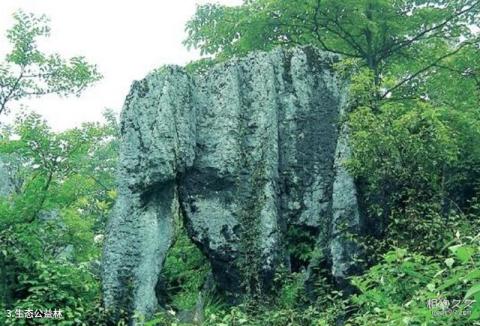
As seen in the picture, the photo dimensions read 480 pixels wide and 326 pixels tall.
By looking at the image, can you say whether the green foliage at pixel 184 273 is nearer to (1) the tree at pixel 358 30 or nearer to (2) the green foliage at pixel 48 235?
(2) the green foliage at pixel 48 235

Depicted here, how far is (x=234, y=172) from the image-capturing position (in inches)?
395

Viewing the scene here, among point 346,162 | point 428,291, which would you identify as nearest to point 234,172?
point 346,162

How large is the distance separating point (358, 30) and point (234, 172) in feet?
14.5

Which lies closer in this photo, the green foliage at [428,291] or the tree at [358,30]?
the green foliage at [428,291]

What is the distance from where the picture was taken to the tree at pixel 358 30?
37.2 ft

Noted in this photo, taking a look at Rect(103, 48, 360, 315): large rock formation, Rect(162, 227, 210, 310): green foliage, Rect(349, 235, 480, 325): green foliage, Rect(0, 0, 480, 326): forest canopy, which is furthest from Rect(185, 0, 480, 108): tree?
Rect(349, 235, 480, 325): green foliage

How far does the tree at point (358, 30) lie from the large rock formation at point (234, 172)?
1.05m

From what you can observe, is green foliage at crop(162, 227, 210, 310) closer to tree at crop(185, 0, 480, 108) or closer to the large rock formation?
the large rock formation

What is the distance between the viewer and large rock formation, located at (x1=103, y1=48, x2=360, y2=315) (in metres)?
9.25

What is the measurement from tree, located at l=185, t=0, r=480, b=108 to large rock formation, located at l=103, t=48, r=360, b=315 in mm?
1054

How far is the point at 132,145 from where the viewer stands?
375 inches

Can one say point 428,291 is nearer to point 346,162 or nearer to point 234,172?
Answer: point 346,162

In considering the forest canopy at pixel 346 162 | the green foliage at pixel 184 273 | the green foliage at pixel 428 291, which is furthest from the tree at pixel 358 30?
the green foliage at pixel 428 291

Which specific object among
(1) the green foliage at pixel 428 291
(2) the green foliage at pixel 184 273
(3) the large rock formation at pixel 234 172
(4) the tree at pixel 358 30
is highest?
(4) the tree at pixel 358 30
